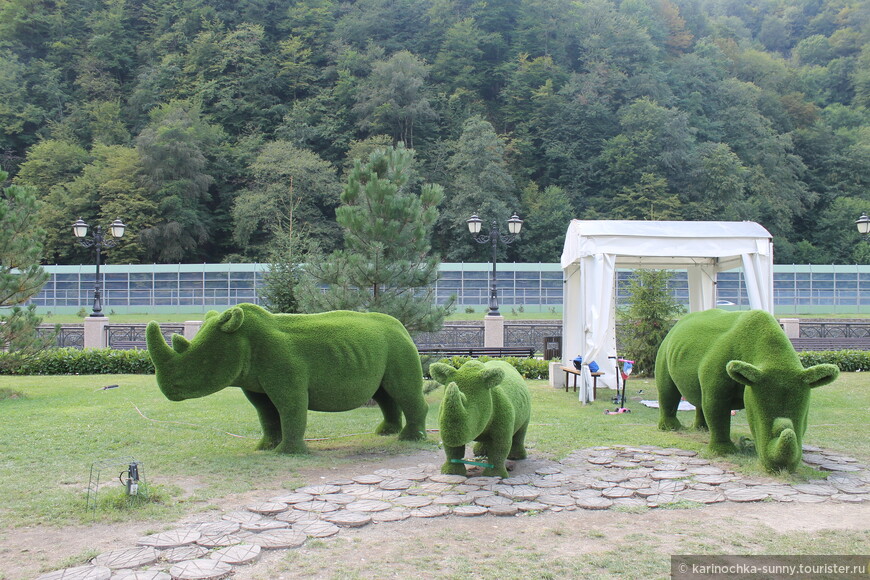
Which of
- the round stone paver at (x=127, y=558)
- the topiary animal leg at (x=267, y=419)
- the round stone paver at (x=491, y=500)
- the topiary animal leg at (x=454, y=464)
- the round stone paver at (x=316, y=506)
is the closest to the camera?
the round stone paver at (x=127, y=558)

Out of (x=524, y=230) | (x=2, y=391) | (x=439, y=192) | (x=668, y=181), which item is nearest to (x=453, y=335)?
(x=439, y=192)

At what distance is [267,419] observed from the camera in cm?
855

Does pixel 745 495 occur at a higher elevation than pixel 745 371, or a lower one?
lower

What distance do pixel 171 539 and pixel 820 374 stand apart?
6004mm

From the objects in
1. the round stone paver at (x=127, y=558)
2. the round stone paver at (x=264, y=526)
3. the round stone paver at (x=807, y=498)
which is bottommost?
the round stone paver at (x=807, y=498)

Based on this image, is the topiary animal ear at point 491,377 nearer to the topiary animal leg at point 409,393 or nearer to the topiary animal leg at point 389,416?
the topiary animal leg at point 409,393

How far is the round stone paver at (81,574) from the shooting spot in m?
4.48

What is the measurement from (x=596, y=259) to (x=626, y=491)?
670 cm

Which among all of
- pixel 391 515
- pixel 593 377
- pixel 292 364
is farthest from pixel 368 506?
pixel 593 377

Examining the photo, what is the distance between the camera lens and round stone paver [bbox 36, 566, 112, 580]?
14.7 ft

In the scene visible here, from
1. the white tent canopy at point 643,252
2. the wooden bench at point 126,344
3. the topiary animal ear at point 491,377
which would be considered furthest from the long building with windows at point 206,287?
the topiary animal ear at point 491,377

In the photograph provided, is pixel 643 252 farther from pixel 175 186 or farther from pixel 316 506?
pixel 175 186

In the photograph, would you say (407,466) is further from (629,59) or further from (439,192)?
(629,59)

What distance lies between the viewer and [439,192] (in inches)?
520
